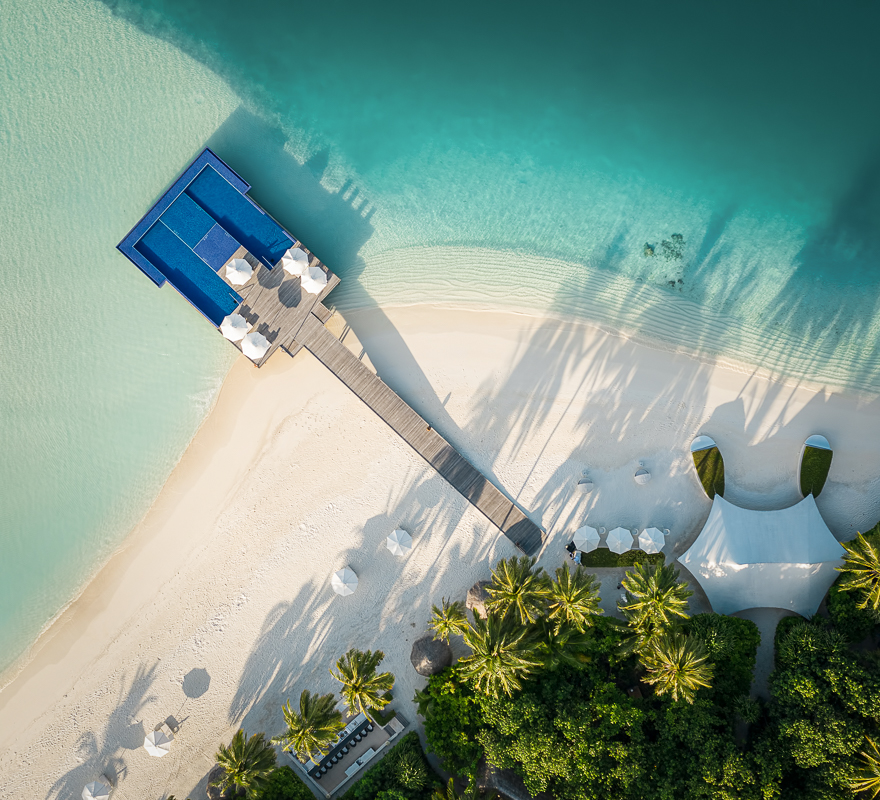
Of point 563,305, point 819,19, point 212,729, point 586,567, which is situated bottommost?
point 212,729

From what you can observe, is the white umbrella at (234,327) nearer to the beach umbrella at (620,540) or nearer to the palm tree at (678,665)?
the beach umbrella at (620,540)

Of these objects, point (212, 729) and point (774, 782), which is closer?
point (774, 782)

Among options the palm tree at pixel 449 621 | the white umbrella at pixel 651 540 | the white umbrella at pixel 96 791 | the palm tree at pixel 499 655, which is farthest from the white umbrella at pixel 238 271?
the white umbrella at pixel 96 791

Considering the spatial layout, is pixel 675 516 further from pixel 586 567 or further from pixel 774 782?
pixel 774 782

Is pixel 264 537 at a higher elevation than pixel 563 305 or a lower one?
lower

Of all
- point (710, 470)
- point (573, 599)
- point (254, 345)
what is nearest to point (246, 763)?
point (573, 599)

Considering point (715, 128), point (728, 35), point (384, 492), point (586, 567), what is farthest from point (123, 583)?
point (728, 35)
